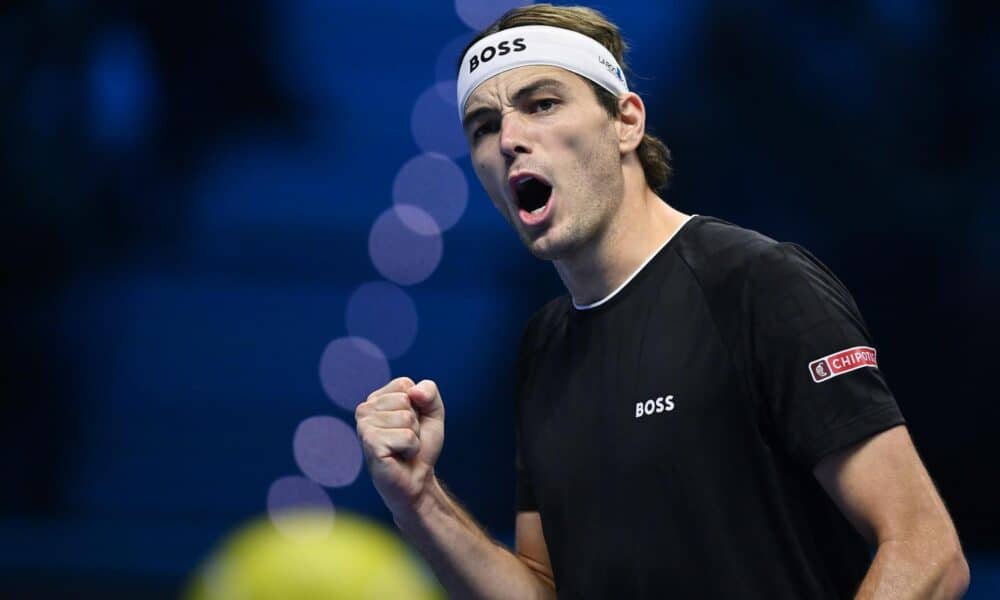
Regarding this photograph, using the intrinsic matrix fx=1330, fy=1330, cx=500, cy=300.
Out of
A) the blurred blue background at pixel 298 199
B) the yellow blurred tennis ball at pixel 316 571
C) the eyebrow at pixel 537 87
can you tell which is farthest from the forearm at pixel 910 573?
the blurred blue background at pixel 298 199

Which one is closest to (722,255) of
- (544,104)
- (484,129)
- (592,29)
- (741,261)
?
(741,261)

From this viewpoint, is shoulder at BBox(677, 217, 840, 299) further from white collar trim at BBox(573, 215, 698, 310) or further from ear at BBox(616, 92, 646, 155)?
ear at BBox(616, 92, 646, 155)

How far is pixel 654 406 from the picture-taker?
2.78 metres

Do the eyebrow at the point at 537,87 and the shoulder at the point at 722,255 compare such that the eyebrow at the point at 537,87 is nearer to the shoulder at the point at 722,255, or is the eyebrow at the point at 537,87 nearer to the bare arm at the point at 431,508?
the shoulder at the point at 722,255

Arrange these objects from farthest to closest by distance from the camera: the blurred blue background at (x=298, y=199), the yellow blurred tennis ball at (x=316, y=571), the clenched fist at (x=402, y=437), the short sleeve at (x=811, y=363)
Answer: the blurred blue background at (x=298, y=199), the clenched fist at (x=402, y=437), the short sleeve at (x=811, y=363), the yellow blurred tennis ball at (x=316, y=571)

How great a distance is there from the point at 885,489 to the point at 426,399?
1.06 meters

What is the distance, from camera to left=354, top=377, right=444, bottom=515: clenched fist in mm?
2926

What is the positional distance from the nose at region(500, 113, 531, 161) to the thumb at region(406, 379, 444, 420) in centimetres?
56

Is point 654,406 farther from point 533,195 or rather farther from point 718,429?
point 533,195

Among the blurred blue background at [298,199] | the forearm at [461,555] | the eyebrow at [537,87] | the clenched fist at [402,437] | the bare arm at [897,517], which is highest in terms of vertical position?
the blurred blue background at [298,199]

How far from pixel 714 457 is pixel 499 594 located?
28.6 inches

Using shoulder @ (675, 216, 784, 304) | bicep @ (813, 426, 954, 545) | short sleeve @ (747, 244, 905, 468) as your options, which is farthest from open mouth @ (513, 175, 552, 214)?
bicep @ (813, 426, 954, 545)

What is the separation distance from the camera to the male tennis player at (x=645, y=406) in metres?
2.46

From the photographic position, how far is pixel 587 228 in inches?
118
